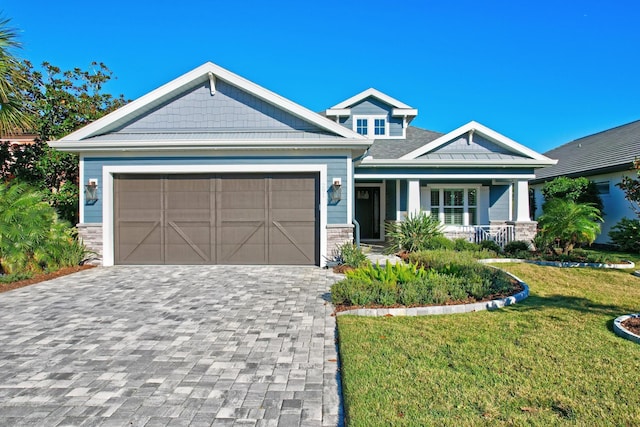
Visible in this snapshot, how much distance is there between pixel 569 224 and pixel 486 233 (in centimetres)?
370

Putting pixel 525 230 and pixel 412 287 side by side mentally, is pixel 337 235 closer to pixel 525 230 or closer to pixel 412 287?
pixel 412 287

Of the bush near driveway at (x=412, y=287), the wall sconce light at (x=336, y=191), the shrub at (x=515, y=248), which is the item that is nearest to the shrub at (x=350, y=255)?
the wall sconce light at (x=336, y=191)

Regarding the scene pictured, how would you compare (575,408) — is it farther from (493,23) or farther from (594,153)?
(594,153)

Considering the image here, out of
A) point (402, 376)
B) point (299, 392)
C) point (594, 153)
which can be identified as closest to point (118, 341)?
point (299, 392)

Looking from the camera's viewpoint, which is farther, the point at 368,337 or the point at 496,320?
the point at 496,320

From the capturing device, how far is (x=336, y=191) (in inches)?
386

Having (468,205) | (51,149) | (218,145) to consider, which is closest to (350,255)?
(218,145)

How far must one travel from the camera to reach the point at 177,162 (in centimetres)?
1005

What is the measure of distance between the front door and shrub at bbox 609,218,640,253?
28.9 feet

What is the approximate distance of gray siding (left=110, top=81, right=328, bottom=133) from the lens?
35.0ft

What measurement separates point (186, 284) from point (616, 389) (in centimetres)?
703

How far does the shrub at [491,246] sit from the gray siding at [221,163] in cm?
563

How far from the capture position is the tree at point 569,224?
396 inches

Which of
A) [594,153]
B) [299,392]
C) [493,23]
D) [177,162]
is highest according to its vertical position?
[493,23]
